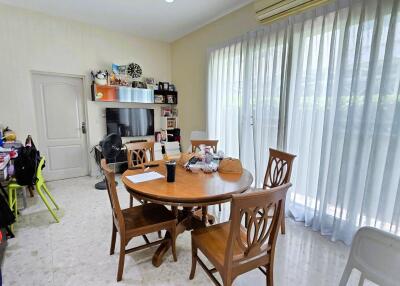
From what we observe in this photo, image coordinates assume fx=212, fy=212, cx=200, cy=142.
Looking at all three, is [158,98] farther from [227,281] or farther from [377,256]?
[377,256]

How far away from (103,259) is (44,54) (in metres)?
3.52

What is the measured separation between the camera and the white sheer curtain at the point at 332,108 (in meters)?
1.85

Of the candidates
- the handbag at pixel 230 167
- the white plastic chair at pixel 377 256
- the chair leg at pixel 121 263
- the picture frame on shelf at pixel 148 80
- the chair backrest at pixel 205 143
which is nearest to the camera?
the white plastic chair at pixel 377 256

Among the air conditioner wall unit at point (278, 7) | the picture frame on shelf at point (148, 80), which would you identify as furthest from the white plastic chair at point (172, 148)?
the air conditioner wall unit at point (278, 7)

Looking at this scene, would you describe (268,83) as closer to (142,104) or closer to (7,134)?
(142,104)

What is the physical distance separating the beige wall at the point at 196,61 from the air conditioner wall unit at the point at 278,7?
0.29 meters

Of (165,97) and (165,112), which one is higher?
(165,97)

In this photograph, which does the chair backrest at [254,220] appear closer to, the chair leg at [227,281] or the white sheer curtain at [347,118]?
the chair leg at [227,281]

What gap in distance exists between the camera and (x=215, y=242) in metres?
1.45

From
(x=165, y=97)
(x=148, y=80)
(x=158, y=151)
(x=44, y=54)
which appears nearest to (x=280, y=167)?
(x=158, y=151)

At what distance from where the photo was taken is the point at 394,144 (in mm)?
1811

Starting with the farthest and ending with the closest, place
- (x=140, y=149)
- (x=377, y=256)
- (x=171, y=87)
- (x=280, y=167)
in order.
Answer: (x=171, y=87) → (x=140, y=149) → (x=280, y=167) → (x=377, y=256)

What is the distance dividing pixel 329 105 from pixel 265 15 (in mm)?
1404

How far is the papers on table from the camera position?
1815mm
